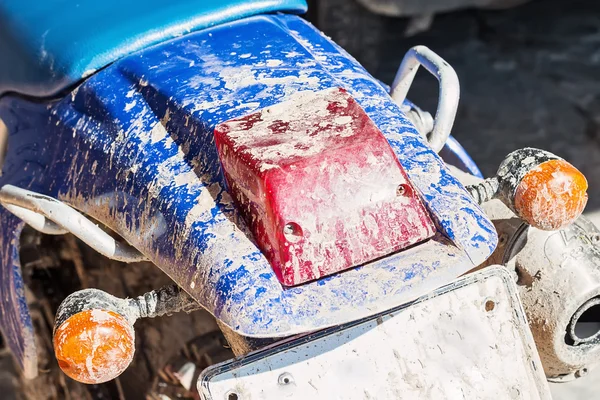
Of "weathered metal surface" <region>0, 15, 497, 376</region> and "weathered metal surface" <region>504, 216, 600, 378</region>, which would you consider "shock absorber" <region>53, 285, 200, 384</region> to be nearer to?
"weathered metal surface" <region>0, 15, 497, 376</region>

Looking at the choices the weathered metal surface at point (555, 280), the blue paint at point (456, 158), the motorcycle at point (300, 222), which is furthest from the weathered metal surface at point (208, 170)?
the blue paint at point (456, 158)

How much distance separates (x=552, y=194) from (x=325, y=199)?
354 millimetres

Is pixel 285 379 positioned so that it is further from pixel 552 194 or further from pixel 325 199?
pixel 552 194

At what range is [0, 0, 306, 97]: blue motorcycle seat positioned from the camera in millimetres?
1729

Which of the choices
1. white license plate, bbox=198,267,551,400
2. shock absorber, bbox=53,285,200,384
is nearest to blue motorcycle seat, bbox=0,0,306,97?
shock absorber, bbox=53,285,200,384

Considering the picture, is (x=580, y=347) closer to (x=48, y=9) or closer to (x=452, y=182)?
(x=452, y=182)

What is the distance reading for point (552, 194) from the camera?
4.42 feet

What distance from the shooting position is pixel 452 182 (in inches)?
54.2

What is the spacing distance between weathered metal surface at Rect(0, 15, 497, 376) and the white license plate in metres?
0.10

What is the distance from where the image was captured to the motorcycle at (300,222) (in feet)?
4.05

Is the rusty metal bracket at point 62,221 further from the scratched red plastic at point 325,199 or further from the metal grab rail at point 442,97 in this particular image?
the metal grab rail at point 442,97

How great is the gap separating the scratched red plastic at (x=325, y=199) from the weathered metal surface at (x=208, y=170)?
25 millimetres

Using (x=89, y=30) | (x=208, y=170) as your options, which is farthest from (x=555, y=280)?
(x=89, y=30)

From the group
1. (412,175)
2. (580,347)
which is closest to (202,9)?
(412,175)
